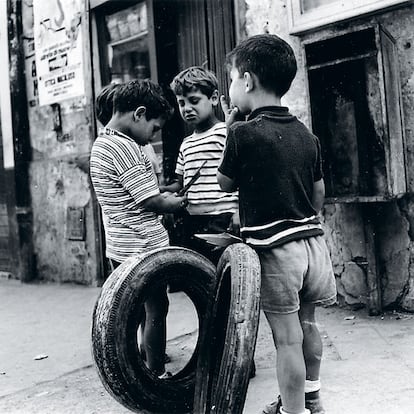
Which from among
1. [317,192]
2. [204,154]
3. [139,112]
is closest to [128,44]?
[204,154]

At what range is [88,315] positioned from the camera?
16.7 feet

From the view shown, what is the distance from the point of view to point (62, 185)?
22.0ft

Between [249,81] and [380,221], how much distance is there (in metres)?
2.19

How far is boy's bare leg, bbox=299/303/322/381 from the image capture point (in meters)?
2.46

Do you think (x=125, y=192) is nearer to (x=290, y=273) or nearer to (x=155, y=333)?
(x=155, y=333)

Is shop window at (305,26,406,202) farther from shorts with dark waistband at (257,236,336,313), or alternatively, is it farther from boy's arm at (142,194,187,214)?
shorts with dark waistband at (257,236,336,313)

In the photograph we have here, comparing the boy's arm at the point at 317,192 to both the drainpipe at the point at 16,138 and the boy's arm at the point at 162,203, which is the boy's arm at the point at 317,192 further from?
the drainpipe at the point at 16,138

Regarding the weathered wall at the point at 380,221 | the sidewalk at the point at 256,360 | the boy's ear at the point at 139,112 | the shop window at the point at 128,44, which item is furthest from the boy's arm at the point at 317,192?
the shop window at the point at 128,44

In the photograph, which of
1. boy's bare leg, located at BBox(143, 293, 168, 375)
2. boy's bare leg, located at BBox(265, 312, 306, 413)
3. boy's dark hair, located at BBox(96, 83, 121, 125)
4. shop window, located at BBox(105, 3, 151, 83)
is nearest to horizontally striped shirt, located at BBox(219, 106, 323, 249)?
boy's bare leg, located at BBox(265, 312, 306, 413)

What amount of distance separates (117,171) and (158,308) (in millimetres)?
711

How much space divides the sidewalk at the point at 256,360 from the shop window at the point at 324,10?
2062mm

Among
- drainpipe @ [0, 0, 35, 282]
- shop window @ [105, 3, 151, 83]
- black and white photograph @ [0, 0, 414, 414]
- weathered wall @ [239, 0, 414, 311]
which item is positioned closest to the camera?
black and white photograph @ [0, 0, 414, 414]

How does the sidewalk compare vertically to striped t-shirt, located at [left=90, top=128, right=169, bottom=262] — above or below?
below

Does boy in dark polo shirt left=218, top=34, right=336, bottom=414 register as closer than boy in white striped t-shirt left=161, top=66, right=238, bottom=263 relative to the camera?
Yes
